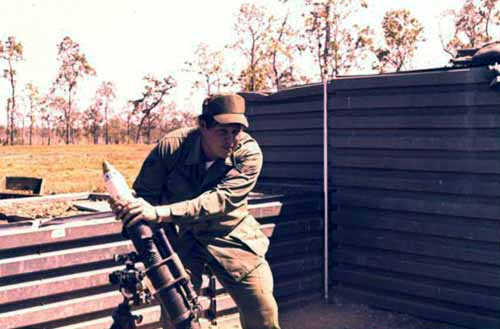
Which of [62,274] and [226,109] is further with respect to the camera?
[62,274]

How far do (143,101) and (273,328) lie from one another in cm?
8306

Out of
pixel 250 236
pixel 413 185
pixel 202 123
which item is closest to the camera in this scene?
pixel 202 123

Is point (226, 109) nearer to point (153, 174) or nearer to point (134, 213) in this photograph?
point (153, 174)

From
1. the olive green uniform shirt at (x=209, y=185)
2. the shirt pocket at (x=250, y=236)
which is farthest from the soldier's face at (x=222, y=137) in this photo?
the shirt pocket at (x=250, y=236)

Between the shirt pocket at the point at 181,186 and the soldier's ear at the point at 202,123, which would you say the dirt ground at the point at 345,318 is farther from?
the soldier's ear at the point at 202,123

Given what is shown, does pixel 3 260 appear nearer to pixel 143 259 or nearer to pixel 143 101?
pixel 143 259

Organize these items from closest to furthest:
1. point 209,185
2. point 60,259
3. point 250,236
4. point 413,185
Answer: point 209,185, point 250,236, point 60,259, point 413,185

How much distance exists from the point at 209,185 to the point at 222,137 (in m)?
0.48

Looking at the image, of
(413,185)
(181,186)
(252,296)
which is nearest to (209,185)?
(181,186)

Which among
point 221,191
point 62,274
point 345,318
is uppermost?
point 221,191

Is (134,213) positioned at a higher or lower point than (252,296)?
higher

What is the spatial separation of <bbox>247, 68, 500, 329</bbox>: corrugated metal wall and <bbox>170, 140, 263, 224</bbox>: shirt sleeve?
2.72m

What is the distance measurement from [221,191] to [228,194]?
0.07m

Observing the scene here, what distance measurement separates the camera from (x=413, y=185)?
6.86 m
